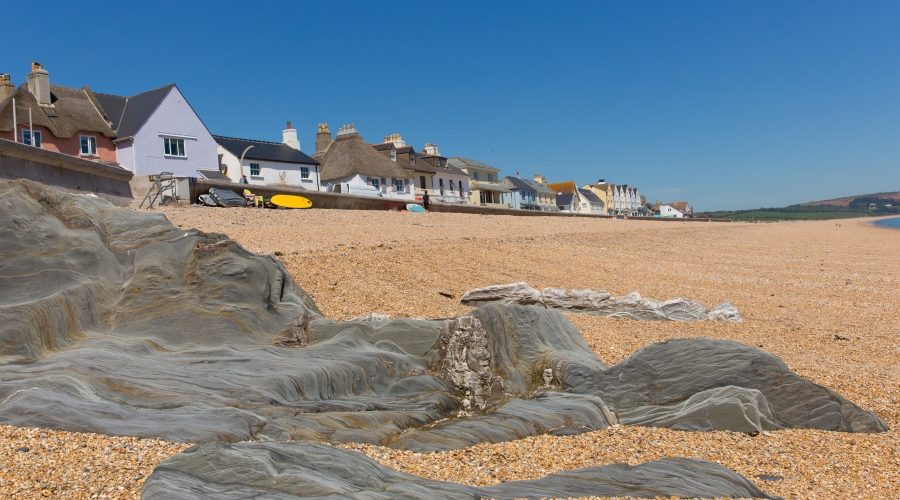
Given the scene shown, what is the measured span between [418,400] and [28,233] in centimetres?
370

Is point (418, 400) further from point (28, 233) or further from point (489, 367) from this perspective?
point (28, 233)

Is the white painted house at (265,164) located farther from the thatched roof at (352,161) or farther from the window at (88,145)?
the window at (88,145)

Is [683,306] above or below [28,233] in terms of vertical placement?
below

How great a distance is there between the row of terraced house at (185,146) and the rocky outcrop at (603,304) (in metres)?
14.8

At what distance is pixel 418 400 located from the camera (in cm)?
506

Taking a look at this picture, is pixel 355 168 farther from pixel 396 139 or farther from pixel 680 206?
pixel 680 206

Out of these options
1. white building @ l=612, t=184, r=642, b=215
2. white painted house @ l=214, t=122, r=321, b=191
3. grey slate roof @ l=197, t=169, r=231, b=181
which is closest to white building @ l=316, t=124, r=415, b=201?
white painted house @ l=214, t=122, r=321, b=191

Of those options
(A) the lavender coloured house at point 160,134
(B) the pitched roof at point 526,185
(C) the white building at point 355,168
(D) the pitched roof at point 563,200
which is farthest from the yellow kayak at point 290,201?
(D) the pitched roof at point 563,200

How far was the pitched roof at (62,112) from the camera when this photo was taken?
32.8 meters

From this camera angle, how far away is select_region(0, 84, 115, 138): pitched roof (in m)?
32.8

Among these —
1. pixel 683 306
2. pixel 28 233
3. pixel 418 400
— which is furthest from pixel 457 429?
pixel 683 306

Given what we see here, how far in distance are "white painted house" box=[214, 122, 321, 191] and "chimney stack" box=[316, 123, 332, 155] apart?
5.47 meters

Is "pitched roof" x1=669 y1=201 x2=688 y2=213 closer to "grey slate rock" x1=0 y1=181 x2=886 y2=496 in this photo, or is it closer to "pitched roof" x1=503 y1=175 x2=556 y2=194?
"pitched roof" x1=503 y1=175 x2=556 y2=194

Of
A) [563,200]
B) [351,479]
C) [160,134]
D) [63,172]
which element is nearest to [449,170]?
[160,134]
